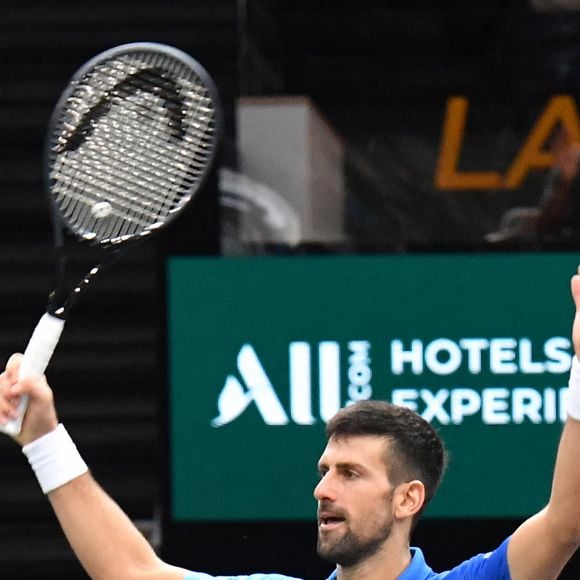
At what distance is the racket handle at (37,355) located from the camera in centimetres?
302

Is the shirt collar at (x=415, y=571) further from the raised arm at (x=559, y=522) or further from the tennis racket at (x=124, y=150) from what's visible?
the tennis racket at (x=124, y=150)

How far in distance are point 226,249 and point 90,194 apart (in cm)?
244

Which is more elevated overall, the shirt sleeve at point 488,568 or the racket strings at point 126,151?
the racket strings at point 126,151

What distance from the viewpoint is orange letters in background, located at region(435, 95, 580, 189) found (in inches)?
240

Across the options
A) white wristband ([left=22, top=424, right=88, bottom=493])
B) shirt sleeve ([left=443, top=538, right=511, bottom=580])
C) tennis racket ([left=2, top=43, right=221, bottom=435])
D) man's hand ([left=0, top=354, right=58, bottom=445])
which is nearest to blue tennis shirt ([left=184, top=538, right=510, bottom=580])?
shirt sleeve ([left=443, top=538, right=511, bottom=580])

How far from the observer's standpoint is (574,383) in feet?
9.53

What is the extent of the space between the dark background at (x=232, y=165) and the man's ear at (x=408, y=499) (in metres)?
2.76

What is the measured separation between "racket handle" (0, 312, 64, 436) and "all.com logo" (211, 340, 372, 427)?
9.34 feet

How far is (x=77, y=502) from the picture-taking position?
316cm


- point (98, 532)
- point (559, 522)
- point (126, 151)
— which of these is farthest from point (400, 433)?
point (126, 151)

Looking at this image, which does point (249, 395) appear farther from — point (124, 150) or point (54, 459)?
point (54, 459)

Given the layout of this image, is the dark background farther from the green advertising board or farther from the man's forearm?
the man's forearm

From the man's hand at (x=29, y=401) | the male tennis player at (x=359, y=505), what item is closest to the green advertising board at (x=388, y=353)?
the male tennis player at (x=359, y=505)

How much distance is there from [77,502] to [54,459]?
0.31 feet
